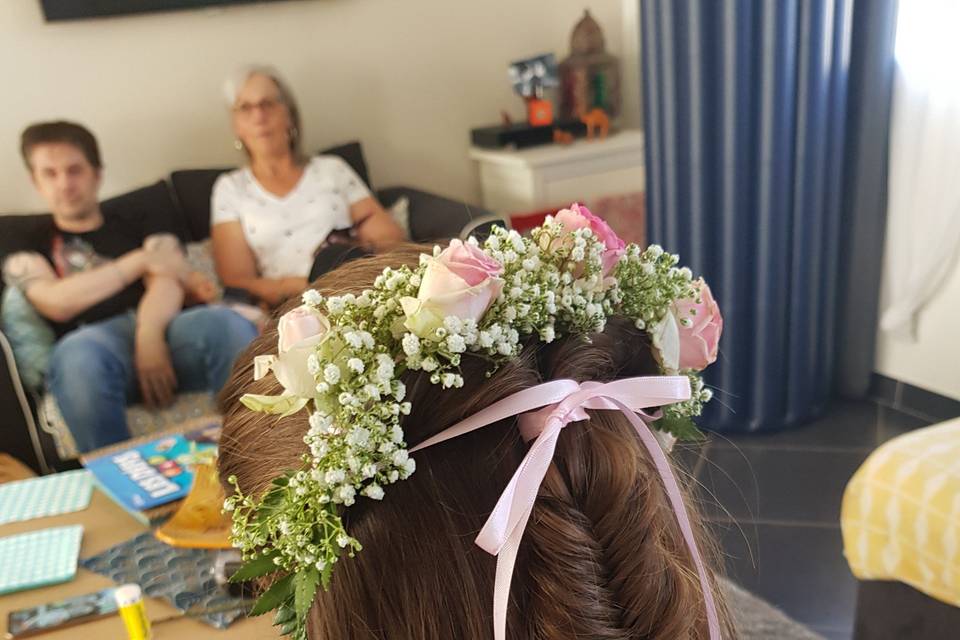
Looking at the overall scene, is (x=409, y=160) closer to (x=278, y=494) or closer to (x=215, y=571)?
(x=215, y=571)

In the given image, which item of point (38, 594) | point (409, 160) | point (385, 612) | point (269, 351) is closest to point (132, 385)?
point (38, 594)

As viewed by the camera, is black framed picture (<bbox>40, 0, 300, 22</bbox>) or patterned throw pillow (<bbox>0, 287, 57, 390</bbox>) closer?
patterned throw pillow (<bbox>0, 287, 57, 390</bbox>)

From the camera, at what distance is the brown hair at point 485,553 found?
565mm

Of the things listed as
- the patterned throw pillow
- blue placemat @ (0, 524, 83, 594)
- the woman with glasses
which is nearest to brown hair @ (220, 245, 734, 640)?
blue placemat @ (0, 524, 83, 594)

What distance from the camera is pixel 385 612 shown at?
570 mm

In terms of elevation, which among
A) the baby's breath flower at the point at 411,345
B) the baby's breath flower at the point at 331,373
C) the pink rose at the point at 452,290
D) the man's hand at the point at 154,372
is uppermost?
the pink rose at the point at 452,290

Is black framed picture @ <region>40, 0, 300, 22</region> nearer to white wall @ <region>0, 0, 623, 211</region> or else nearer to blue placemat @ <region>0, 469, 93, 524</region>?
white wall @ <region>0, 0, 623, 211</region>

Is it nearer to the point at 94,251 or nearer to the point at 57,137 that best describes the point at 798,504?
the point at 94,251

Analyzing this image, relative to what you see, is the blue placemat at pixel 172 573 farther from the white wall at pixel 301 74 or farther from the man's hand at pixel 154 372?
the white wall at pixel 301 74

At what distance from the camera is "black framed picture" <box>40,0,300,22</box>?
2.82m

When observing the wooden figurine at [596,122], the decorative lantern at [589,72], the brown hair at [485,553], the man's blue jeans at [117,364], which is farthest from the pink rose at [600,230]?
the decorative lantern at [589,72]

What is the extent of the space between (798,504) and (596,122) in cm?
176

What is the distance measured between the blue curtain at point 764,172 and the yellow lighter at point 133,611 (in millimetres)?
1860

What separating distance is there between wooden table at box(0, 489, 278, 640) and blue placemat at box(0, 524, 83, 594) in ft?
0.04
